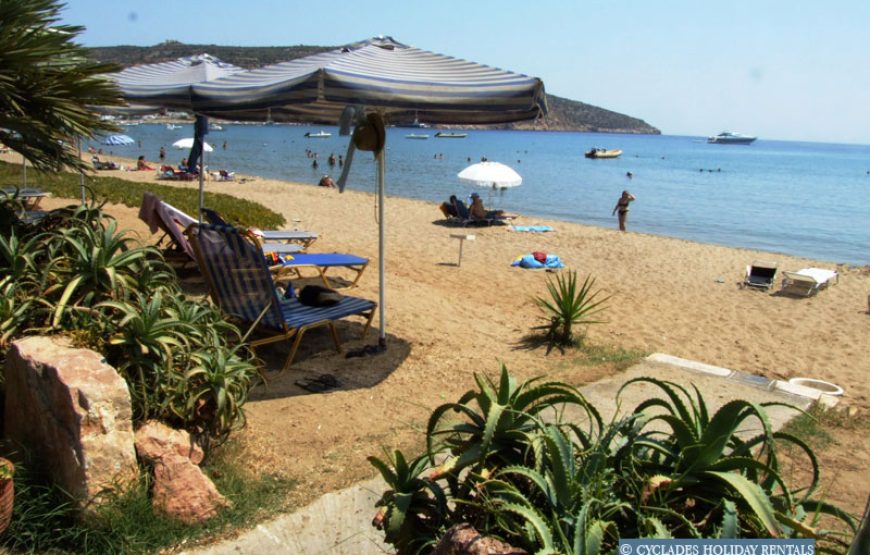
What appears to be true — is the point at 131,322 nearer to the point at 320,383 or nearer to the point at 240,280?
the point at 320,383

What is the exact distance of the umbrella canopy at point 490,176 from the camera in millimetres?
15531

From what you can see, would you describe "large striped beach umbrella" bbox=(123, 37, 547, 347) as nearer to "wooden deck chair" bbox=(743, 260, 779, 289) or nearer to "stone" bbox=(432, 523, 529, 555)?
"stone" bbox=(432, 523, 529, 555)

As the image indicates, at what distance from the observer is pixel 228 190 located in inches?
891

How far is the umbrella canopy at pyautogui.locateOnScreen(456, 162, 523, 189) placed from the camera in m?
15.5

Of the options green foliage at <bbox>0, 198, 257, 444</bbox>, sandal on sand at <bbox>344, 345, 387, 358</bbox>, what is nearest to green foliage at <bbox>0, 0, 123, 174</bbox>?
green foliage at <bbox>0, 198, 257, 444</bbox>

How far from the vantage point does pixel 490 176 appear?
51.3ft

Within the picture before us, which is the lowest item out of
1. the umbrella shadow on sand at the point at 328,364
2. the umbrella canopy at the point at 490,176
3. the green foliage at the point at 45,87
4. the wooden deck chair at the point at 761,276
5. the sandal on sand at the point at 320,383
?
the wooden deck chair at the point at 761,276

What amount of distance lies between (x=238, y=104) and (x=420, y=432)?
332cm

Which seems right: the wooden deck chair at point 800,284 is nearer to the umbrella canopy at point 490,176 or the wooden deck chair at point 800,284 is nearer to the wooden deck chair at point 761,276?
the wooden deck chair at point 761,276

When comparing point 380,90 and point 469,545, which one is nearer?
point 469,545

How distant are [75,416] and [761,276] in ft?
35.8

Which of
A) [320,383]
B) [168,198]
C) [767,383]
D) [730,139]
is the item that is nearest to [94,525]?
[320,383]

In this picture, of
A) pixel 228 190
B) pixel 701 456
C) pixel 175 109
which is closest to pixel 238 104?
pixel 175 109

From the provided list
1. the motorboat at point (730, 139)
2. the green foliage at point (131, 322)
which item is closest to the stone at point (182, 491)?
the green foliage at point (131, 322)
